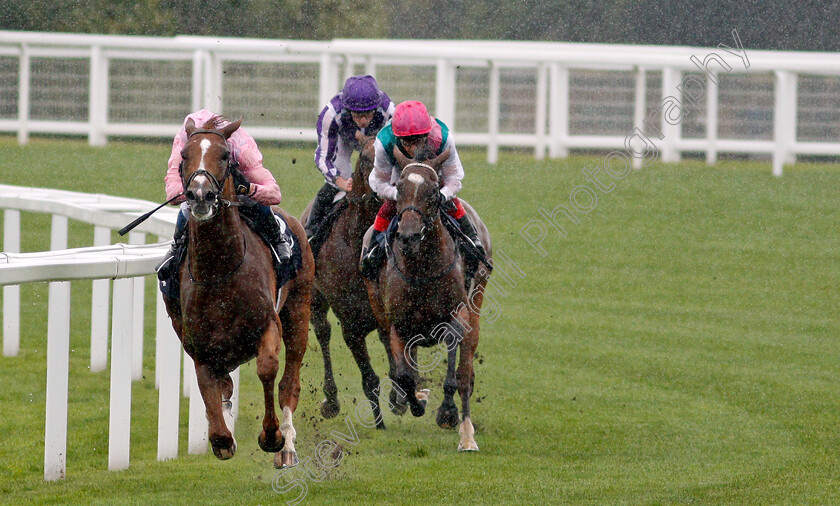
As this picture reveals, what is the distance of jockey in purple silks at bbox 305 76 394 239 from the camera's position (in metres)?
7.07

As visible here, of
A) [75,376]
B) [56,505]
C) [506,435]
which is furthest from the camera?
[75,376]

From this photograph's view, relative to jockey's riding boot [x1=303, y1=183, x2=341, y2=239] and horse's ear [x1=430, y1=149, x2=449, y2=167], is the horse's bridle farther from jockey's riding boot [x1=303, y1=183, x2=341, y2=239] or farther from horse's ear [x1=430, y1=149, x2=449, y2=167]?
jockey's riding boot [x1=303, y1=183, x2=341, y2=239]

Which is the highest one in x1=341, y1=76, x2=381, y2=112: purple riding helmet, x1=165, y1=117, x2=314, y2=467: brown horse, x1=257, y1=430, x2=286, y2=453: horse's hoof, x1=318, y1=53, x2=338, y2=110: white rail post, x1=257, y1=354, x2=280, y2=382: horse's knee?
x1=318, y1=53, x2=338, y2=110: white rail post

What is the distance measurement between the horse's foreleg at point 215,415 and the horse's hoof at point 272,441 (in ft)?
0.84

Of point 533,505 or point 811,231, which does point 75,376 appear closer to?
point 533,505

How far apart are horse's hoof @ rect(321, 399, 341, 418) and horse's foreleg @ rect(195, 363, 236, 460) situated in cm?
246

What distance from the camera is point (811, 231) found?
15.5 meters

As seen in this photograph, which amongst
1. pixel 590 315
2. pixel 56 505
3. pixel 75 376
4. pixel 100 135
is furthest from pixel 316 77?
pixel 56 505

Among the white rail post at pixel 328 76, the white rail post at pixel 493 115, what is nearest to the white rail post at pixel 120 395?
the white rail post at pixel 328 76

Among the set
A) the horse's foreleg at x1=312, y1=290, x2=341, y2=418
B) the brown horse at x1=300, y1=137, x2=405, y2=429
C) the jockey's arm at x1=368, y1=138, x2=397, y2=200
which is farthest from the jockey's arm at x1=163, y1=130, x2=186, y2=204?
the horse's foreleg at x1=312, y1=290, x2=341, y2=418

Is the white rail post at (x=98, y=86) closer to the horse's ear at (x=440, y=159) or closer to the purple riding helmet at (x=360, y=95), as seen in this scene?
the purple riding helmet at (x=360, y=95)

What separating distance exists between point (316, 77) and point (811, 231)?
8808mm

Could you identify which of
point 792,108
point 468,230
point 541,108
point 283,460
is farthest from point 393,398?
point 541,108

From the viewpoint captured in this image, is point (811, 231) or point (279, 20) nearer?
point (811, 231)
